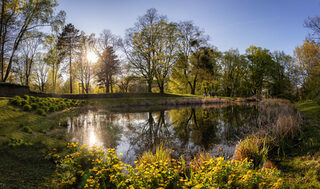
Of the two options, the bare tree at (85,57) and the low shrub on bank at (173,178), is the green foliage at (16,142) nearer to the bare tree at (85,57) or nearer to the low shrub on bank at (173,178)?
the low shrub on bank at (173,178)

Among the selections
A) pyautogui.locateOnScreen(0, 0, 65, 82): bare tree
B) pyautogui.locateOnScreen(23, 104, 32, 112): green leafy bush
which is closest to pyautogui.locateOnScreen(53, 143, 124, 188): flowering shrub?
pyautogui.locateOnScreen(23, 104, 32, 112): green leafy bush

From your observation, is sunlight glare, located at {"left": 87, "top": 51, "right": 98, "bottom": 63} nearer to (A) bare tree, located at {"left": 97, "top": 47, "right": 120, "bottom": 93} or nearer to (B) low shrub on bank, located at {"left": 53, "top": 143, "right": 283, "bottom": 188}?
(A) bare tree, located at {"left": 97, "top": 47, "right": 120, "bottom": 93}

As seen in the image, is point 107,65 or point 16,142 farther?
point 107,65

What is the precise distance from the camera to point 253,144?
5207 mm

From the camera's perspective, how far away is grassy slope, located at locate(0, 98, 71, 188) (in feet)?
12.0

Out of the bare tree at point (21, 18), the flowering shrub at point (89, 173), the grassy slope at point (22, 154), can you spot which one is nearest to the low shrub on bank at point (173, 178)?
the flowering shrub at point (89, 173)

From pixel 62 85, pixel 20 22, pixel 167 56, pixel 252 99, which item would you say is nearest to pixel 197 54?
pixel 167 56

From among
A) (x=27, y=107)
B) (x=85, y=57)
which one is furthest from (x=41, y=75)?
(x=27, y=107)

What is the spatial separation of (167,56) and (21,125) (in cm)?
2750

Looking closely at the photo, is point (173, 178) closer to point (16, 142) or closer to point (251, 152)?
point (251, 152)

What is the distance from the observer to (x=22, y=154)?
501 cm

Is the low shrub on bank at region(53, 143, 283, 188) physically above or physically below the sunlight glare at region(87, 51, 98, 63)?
below

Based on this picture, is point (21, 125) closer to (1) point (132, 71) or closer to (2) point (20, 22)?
(2) point (20, 22)

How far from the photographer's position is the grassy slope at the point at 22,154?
366cm
